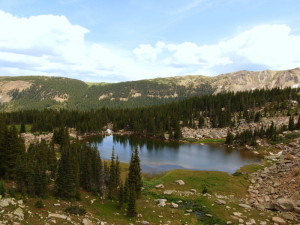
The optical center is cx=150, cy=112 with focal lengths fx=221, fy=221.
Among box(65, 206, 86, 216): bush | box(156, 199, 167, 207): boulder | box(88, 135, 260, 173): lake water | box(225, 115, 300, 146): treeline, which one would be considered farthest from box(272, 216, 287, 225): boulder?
box(225, 115, 300, 146): treeline

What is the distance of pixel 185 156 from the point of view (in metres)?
93.2

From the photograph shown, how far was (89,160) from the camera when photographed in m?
51.0

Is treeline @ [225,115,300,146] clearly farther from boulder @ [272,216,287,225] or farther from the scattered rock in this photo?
the scattered rock

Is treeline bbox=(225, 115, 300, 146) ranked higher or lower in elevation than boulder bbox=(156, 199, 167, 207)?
higher

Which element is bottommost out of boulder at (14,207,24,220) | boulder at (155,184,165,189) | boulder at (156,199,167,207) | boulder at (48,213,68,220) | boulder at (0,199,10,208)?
boulder at (155,184,165,189)

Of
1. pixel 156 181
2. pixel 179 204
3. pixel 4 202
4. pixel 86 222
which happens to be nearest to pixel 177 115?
pixel 156 181

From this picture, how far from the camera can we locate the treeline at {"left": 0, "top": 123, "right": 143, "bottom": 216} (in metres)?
36.9

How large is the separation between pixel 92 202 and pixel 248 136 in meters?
93.6

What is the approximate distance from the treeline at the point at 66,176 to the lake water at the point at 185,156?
20481 millimetres

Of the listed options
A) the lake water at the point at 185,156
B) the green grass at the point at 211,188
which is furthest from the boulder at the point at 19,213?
the lake water at the point at 185,156

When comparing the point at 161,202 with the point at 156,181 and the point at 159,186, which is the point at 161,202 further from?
the point at 156,181

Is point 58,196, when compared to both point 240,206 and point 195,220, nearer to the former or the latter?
point 195,220

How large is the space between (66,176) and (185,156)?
202ft

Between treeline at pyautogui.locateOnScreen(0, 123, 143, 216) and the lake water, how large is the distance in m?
20.5
